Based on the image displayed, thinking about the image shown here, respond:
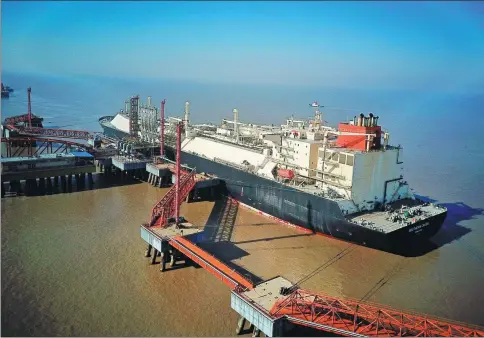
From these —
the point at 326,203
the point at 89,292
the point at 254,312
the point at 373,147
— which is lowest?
the point at 89,292

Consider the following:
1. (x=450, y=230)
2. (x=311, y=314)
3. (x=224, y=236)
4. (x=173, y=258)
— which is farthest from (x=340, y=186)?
(x=311, y=314)

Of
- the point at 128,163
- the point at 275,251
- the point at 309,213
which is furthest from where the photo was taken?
the point at 128,163

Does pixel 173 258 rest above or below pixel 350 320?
below

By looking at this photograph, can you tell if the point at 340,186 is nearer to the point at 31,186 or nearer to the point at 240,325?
the point at 240,325

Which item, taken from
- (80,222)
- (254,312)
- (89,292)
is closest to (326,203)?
(254,312)

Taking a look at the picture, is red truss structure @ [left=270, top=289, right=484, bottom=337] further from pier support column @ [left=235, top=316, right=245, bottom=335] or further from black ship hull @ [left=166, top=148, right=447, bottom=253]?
black ship hull @ [left=166, top=148, right=447, bottom=253]

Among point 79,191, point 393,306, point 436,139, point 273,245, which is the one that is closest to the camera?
point 393,306

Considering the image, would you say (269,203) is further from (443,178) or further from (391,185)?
(443,178)

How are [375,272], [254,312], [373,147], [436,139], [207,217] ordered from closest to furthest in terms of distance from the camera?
[254,312], [375,272], [373,147], [207,217], [436,139]
